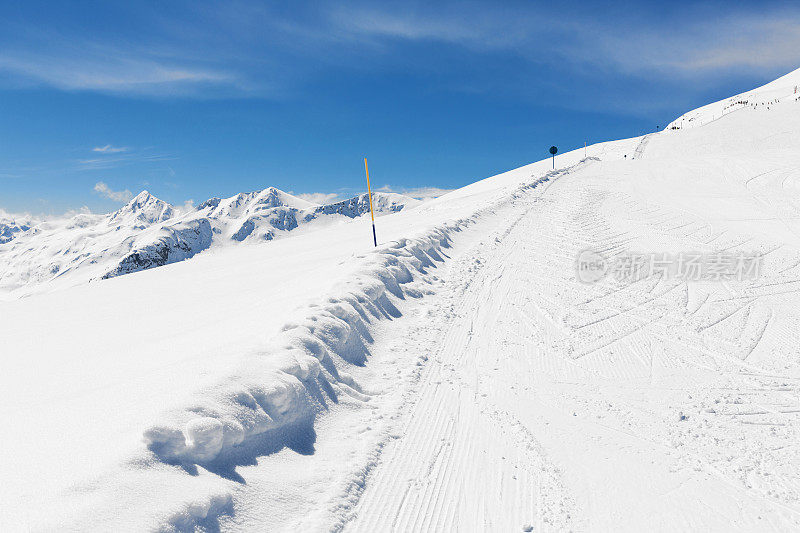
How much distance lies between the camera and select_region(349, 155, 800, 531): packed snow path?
374cm

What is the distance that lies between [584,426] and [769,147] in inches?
1752

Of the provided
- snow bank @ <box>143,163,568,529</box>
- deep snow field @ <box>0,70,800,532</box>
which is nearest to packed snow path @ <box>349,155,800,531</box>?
deep snow field @ <box>0,70,800,532</box>

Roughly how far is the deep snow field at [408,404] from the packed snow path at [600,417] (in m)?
0.03

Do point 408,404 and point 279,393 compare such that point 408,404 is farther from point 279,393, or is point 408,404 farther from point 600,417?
point 600,417

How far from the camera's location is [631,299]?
341 inches

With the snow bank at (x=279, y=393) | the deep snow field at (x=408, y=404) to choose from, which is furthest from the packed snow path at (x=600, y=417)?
the snow bank at (x=279, y=393)

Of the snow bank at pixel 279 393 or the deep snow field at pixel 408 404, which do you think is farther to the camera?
the snow bank at pixel 279 393

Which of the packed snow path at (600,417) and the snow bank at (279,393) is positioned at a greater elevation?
the snow bank at (279,393)

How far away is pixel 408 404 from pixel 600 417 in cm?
244

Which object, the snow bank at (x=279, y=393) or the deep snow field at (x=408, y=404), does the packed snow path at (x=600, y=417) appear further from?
the snow bank at (x=279, y=393)

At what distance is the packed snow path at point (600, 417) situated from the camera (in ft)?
12.3

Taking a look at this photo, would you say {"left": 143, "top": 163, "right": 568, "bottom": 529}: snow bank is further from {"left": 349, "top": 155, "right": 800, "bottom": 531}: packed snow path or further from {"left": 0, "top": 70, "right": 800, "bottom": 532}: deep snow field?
{"left": 349, "top": 155, "right": 800, "bottom": 531}: packed snow path

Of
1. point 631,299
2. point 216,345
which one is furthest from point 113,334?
point 631,299

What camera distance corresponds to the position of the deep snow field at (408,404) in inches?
140
